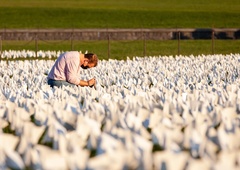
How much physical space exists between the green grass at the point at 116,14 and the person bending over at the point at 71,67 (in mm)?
53674

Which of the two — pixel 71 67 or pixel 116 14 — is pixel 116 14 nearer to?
pixel 116 14

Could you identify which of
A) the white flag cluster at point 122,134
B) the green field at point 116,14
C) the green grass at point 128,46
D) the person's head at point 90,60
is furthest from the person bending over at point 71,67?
the green field at point 116,14

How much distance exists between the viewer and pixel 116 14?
8038 cm

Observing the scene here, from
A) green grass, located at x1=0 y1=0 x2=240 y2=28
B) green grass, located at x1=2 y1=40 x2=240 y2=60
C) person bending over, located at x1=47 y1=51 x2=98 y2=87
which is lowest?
person bending over, located at x1=47 y1=51 x2=98 y2=87

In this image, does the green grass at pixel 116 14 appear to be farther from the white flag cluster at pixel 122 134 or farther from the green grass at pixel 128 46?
the white flag cluster at pixel 122 134

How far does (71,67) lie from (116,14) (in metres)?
64.9

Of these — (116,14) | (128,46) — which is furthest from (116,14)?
(128,46)

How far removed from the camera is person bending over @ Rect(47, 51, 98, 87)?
1544cm

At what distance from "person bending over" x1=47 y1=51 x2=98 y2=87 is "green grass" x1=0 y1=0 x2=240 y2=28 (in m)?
53.7

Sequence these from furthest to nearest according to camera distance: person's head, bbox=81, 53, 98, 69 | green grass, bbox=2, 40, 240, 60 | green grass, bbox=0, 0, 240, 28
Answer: green grass, bbox=0, 0, 240, 28 → green grass, bbox=2, 40, 240, 60 → person's head, bbox=81, 53, 98, 69

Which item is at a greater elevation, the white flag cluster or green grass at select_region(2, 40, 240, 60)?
green grass at select_region(2, 40, 240, 60)

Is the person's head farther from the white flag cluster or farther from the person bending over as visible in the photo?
the white flag cluster

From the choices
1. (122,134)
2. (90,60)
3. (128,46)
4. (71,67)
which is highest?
(128,46)

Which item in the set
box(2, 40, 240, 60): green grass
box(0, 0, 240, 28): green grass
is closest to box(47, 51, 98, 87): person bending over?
box(2, 40, 240, 60): green grass
